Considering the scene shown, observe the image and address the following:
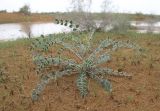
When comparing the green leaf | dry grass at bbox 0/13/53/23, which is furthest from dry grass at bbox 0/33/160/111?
dry grass at bbox 0/13/53/23

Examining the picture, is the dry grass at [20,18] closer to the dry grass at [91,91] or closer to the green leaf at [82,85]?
the dry grass at [91,91]

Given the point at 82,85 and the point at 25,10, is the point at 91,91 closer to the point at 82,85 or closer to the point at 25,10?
the point at 82,85

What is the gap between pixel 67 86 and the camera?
7.60 metres

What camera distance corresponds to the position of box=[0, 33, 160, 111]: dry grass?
7.09m

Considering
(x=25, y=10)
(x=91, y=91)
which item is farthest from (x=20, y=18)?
(x=91, y=91)

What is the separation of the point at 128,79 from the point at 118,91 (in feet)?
1.55

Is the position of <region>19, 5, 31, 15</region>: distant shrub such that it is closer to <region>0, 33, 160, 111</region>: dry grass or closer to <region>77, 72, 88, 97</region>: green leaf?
<region>0, 33, 160, 111</region>: dry grass

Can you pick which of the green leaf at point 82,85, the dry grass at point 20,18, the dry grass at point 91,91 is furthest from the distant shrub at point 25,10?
the green leaf at point 82,85

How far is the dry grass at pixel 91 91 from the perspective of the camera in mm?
7090

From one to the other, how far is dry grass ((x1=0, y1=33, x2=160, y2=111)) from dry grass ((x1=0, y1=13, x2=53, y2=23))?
40.9ft

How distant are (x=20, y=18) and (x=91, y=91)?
1478 centimetres

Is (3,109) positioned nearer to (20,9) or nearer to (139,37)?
(139,37)

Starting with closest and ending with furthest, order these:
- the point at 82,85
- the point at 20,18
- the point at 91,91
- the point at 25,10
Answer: the point at 82,85, the point at 91,91, the point at 20,18, the point at 25,10

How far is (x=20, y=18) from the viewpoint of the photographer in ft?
71.3
